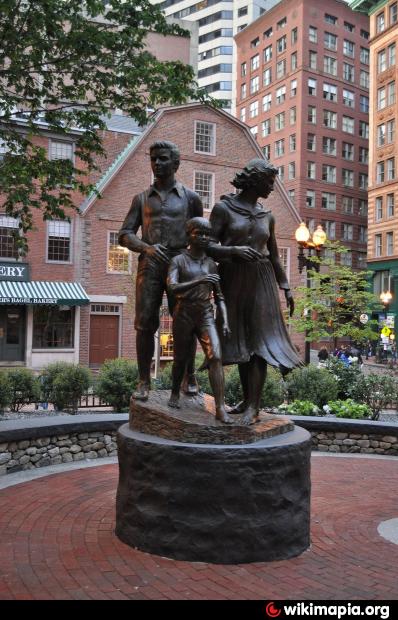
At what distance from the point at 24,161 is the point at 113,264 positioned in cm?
1576

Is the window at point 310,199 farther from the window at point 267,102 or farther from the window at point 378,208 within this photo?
the window at point 267,102

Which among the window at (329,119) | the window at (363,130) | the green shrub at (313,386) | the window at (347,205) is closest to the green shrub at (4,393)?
the green shrub at (313,386)

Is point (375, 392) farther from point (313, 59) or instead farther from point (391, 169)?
point (313, 59)

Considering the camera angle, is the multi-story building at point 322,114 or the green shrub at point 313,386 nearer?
the green shrub at point 313,386

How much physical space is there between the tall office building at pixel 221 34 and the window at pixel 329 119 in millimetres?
22310

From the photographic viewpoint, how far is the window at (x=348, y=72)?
61281 millimetres

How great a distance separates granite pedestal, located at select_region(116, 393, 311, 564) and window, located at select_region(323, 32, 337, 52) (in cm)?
6310

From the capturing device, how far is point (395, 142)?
153ft

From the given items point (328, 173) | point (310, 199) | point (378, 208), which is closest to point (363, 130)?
point (328, 173)

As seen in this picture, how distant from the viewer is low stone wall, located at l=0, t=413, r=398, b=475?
26.1ft

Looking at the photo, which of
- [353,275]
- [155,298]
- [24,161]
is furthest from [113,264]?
[155,298]

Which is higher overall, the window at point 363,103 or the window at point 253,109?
the window at point 253,109

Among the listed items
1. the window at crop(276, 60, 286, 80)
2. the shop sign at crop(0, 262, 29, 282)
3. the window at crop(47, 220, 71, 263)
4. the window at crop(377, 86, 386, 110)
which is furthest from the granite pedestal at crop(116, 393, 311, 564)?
the window at crop(276, 60, 286, 80)

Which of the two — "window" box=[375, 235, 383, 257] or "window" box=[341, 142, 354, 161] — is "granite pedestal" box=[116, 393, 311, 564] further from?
"window" box=[341, 142, 354, 161]
